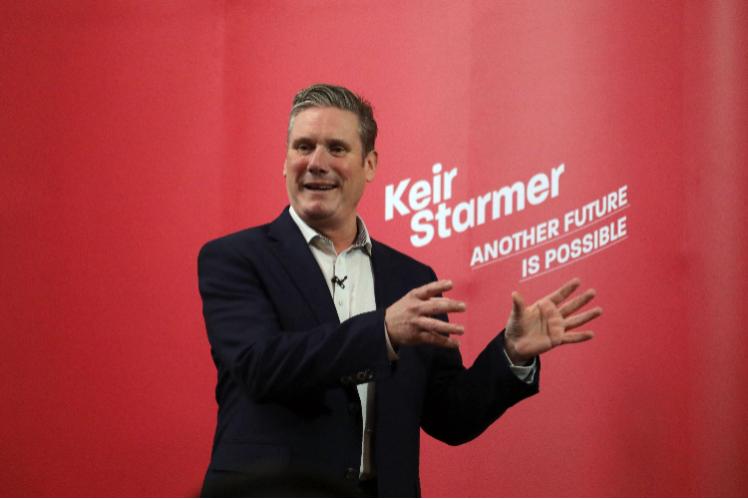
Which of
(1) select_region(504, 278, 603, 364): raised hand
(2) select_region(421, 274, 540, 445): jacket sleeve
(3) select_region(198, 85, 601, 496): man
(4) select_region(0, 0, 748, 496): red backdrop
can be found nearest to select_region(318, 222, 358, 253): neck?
(3) select_region(198, 85, 601, 496): man

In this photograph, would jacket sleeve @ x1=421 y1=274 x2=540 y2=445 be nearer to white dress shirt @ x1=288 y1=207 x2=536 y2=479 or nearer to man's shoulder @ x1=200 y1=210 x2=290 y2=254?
white dress shirt @ x1=288 y1=207 x2=536 y2=479

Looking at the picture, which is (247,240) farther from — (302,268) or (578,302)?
(578,302)

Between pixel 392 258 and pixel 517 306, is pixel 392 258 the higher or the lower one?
the higher one

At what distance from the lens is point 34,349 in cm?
318

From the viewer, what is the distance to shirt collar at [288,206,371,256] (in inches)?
81.0

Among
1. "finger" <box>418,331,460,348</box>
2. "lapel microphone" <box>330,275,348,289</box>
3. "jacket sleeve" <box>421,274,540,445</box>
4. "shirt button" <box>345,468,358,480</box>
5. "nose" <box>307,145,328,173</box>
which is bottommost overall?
"shirt button" <box>345,468,358,480</box>

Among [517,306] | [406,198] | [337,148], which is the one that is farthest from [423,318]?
[406,198]

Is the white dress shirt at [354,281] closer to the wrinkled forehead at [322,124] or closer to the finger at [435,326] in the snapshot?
the wrinkled forehead at [322,124]

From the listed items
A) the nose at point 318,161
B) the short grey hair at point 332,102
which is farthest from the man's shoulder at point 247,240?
the short grey hair at point 332,102

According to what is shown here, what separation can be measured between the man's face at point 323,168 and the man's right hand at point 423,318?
0.45m

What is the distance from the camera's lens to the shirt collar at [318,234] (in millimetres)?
2057

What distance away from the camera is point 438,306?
1609 mm

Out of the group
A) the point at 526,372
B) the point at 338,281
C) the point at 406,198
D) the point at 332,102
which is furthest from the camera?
the point at 406,198

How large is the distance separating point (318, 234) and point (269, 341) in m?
0.35
